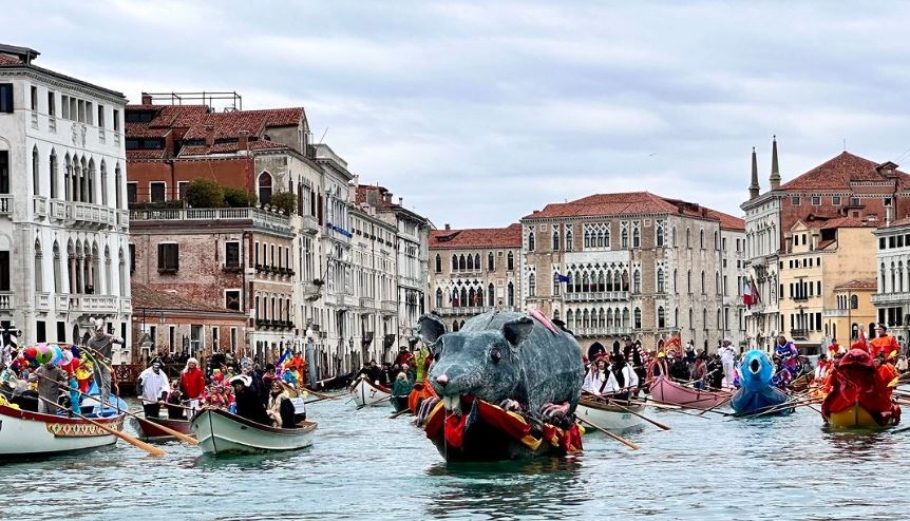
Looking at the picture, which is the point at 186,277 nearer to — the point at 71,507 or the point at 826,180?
the point at 71,507

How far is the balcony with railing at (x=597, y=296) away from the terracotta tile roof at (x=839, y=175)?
43.8 feet

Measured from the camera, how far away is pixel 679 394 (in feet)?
145

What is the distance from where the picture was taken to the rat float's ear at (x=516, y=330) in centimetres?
2519

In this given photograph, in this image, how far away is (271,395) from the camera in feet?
95.5

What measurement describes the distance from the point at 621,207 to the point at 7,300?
275ft

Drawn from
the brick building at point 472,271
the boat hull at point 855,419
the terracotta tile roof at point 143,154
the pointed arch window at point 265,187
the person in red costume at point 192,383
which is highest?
the terracotta tile roof at point 143,154

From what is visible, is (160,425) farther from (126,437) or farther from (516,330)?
(516,330)

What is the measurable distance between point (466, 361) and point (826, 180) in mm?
105414

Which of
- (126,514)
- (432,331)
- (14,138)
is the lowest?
(126,514)

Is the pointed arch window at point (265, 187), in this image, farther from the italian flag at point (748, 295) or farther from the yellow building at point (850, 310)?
the yellow building at point (850, 310)

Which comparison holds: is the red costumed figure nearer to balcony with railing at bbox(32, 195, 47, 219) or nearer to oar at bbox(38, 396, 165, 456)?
oar at bbox(38, 396, 165, 456)

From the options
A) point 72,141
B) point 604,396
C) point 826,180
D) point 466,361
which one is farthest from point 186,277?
point 826,180

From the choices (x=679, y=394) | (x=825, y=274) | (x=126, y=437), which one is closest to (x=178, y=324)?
Result: (x=679, y=394)

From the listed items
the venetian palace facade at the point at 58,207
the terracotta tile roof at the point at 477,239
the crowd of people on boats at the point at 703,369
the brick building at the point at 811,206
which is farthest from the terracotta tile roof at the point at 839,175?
the venetian palace facade at the point at 58,207
